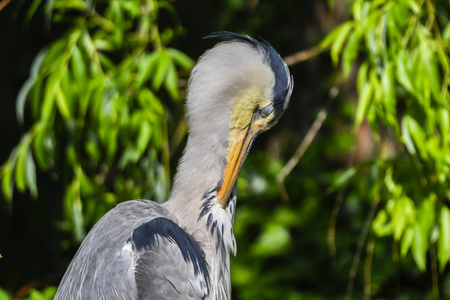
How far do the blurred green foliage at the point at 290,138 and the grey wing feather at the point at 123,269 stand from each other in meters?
0.78

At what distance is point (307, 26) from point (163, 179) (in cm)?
142

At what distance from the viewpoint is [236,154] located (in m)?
2.07

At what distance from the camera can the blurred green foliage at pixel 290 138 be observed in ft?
7.91

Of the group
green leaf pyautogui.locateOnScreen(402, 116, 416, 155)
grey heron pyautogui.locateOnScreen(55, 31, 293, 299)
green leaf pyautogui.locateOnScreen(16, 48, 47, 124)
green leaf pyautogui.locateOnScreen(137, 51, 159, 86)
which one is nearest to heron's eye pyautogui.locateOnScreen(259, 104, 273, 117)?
grey heron pyautogui.locateOnScreen(55, 31, 293, 299)

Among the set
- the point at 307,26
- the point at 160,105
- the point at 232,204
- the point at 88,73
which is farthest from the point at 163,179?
the point at 307,26

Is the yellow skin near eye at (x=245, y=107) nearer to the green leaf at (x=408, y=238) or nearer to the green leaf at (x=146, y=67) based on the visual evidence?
the green leaf at (x=146, y=67)

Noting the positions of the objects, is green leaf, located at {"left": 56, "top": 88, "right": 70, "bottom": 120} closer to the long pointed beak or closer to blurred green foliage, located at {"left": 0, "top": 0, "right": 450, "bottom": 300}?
blurred green foliage, located at {"left": 0, "top": 0, "right": 450, "bottom": 300}

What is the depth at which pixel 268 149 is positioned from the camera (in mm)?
3910

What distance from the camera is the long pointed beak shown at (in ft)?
6.75

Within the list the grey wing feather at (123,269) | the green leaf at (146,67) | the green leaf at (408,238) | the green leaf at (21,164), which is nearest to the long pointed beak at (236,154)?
the grey wing feather at (123,269)

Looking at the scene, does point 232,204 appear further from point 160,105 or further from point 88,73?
point 88,73

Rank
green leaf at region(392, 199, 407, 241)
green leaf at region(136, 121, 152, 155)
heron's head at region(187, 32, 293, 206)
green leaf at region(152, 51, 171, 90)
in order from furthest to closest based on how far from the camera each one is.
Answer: green leaf at region(136, 121, 152, 155), green leaf at region(152, 51, 171, 90), green leaf at region(392, 199, 407, 241), heron's head at region(187, 32, 293, 206)

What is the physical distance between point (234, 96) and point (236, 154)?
0.59 feet

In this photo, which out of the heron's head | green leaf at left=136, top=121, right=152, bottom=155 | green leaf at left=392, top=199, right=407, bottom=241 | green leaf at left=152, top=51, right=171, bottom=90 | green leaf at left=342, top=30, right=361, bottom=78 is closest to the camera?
the heron's head
